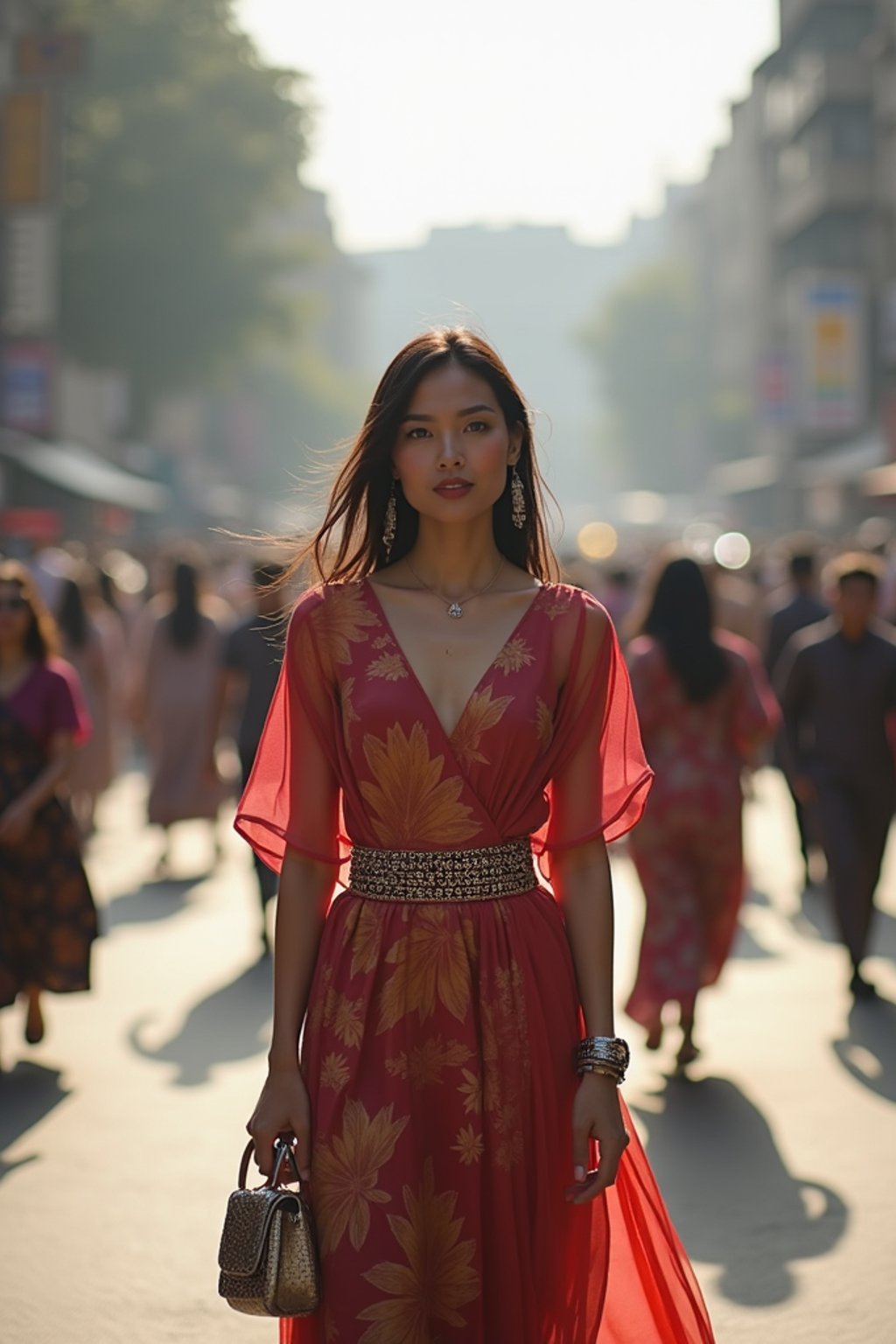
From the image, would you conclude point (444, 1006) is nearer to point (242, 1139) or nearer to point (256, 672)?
point (242, 1139)

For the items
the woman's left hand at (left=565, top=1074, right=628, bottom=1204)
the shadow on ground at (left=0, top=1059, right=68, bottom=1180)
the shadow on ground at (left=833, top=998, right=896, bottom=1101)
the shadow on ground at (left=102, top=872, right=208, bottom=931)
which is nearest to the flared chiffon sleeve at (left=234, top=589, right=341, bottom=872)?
the woman's left hand at (left=565, top=1074, right=628, bottom=1204)

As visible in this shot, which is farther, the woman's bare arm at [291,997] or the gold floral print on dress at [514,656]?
the gold floral print on dress at [514,656]

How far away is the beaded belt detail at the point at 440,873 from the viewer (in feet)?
11.0

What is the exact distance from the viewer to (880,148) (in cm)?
5172

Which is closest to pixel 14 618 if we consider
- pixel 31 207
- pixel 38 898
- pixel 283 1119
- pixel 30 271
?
pixel 38 898

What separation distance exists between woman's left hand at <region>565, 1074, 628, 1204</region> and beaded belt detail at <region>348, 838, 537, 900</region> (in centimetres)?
34

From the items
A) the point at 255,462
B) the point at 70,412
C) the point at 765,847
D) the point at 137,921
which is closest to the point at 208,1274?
the point at 137,921

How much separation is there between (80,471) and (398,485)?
136ft

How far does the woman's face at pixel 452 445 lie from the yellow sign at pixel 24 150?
3108cm

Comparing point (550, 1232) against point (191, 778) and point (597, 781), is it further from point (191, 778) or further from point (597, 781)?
point (191, 778)

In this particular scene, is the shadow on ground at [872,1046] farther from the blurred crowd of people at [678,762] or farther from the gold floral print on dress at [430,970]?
the gold floral print on dress at [430,970]

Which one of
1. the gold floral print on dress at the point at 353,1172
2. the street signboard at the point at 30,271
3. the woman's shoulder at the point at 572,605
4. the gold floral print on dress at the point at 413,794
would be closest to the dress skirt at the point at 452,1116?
the gold floral print on dress at the point at 353,1172

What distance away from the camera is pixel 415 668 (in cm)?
338

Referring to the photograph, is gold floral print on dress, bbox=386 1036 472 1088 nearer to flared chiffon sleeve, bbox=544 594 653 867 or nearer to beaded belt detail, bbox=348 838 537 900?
beaded belt detail, bbox=348 838 537 900
